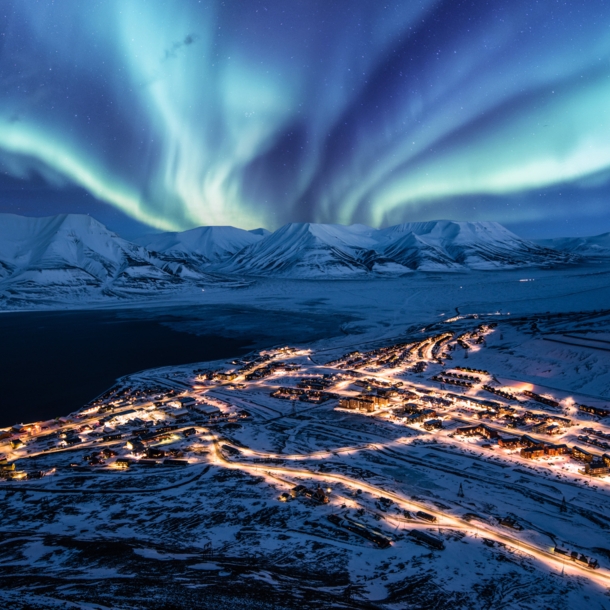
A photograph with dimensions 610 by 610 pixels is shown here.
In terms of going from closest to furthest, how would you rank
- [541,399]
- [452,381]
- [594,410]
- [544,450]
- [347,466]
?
[347,466] → [544,450] → [594,410] → [541,399] → [452,381]

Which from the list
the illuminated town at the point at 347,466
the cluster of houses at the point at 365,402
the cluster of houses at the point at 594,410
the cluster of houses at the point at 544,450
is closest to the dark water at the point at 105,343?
the illuminated town at the point at 347,466

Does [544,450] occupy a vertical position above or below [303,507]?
above

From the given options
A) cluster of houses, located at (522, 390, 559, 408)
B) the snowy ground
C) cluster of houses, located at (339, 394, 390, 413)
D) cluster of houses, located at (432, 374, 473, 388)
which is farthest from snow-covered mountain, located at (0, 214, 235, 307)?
cluster of houses, located at (522, 390, 559, 408)

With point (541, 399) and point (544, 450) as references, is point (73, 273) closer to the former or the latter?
point (541, 399)

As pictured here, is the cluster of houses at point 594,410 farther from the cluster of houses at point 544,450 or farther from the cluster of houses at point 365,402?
the cluster of houses at point 365,402

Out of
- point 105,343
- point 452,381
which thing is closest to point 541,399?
point 452,381

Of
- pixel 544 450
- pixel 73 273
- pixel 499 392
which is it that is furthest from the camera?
pixel 73 273
